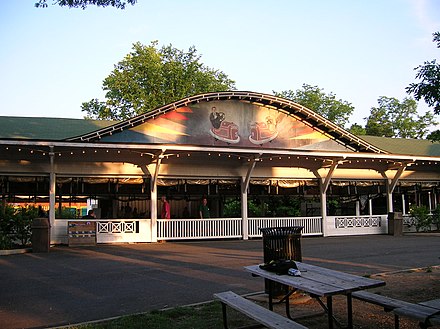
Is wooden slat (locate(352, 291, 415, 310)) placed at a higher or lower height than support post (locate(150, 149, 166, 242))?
lower

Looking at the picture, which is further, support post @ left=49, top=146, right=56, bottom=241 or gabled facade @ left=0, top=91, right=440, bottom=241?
gabled facade @ left=0, top=91, right=440, bottom=241

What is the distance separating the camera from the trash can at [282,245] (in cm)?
693

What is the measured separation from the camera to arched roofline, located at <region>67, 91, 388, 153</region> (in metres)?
18.0

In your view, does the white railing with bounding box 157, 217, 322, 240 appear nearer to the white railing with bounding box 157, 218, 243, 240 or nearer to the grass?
the white railing with bounding box 157, 218, 243, 240

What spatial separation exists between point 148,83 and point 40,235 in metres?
34.6

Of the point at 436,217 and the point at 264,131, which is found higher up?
the point at 264,131

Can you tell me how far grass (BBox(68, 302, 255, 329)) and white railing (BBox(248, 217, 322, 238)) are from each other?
13355 mm

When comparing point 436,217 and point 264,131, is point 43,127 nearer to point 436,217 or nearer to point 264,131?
point 264,131

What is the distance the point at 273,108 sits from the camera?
800 inches

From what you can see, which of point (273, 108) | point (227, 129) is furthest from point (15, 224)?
point (273, 108)

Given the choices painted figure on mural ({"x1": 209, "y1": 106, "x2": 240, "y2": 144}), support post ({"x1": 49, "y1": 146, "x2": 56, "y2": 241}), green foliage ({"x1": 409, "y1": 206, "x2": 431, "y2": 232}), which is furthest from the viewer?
green foliage ({"x1": 409, "y1": 206, "x2": 431, "y2": 232})

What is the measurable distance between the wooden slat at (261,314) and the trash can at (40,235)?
33.9 feet

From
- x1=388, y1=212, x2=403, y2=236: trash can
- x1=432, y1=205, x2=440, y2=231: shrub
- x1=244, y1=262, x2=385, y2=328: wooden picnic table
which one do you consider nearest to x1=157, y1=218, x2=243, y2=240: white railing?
x1=388, y1=212, x2=403, y2=236: trash can

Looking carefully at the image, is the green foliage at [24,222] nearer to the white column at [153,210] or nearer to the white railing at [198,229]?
the white column at [153,210]
